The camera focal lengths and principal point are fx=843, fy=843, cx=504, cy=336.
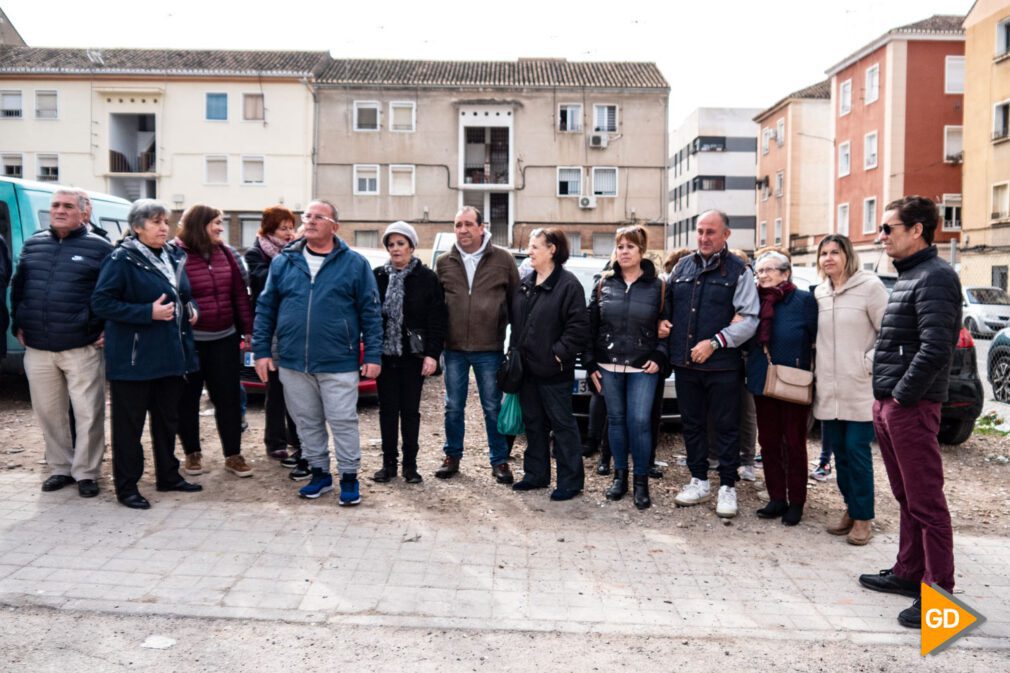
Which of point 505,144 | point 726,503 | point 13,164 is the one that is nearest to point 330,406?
point 726,503

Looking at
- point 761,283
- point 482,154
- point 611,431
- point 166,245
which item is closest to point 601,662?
point 611,431

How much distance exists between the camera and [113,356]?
5723 millimetres

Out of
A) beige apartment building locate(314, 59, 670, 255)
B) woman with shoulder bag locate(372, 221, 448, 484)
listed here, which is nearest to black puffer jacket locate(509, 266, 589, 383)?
woman with shoulder bag locate(372, 221, 448, 484)

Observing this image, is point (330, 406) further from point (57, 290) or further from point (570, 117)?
point (570, 117)

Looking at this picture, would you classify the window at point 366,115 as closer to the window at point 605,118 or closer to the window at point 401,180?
the window at point 401,180

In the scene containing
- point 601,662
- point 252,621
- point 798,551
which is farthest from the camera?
point 798,551

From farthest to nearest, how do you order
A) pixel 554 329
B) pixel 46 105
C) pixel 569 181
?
1. pixel 46 105
2. pixel 569 181
3. pixel 554 329

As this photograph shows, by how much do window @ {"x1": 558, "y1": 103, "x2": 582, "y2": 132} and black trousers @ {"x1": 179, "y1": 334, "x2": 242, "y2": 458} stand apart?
124 ft

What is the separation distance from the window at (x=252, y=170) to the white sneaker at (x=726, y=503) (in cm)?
4039

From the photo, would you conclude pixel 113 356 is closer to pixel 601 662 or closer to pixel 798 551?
pixel 601 662

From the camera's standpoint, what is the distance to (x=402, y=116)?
42.4 meters

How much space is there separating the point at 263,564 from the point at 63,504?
77.7 inches

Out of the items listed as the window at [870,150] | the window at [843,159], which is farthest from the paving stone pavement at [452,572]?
the window at [843,159]

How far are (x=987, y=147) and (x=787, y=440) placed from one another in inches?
1309
